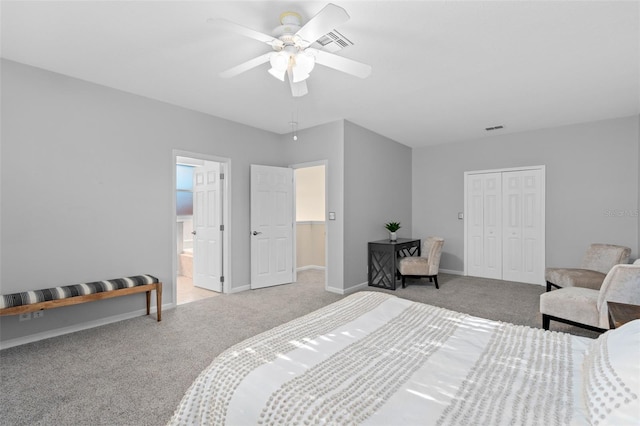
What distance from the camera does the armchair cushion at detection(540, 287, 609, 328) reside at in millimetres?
2621

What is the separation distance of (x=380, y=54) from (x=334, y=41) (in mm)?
502

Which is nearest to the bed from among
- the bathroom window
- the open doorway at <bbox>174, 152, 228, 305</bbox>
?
the open doorway at <bbox>174, 152, 228, 305</bbox>

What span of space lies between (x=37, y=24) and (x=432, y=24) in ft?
9.83

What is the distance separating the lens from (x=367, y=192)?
16.8ft

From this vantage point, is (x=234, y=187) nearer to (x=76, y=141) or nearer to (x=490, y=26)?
(x=76, y=141)

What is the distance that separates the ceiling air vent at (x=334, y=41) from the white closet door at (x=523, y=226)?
4.32 meters

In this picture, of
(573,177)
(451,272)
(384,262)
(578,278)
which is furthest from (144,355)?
(573,177)

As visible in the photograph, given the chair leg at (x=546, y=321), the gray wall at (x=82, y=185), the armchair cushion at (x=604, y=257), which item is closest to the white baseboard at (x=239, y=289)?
the gray wall at (x=82, y=185)

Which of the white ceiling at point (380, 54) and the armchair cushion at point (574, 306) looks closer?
the white ceiling at point (380, 54)

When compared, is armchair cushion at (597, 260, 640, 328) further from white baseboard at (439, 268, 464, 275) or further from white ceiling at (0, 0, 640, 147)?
white baseboard at (439, 268, 464, 275)

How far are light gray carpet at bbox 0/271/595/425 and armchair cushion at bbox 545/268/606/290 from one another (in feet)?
1.41

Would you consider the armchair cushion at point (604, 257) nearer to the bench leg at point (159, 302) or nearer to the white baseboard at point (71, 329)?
the bench leg at point (159, 302)

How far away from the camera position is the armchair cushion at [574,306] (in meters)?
2.62

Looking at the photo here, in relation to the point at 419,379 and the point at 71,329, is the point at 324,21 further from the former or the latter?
the point at 71,329
